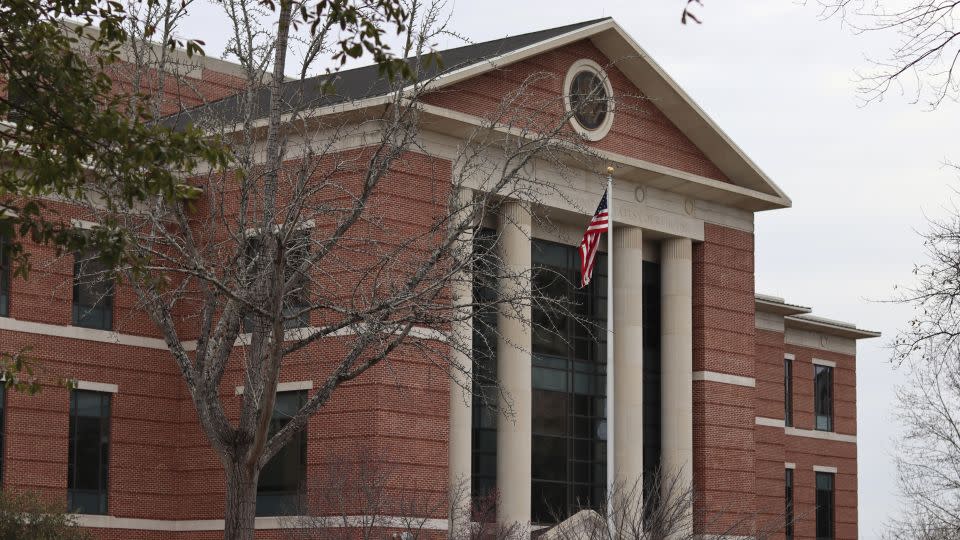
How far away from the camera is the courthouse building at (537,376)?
37.1 meters

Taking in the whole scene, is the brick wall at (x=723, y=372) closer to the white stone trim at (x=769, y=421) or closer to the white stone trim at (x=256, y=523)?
the white stone trim at (x=769, y=421)

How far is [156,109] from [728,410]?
27177mm

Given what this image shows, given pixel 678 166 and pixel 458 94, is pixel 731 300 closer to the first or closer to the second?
pixel 678 166

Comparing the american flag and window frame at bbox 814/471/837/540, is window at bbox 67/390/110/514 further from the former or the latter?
window frame at bbox 814/471/837/540

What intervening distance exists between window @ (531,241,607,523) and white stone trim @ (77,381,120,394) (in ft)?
33.8

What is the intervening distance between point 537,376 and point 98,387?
35.3 ft

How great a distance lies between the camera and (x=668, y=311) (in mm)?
43969

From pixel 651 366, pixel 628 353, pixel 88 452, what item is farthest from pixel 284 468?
pixel 651 366

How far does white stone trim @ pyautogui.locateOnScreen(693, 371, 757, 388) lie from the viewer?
146 ft

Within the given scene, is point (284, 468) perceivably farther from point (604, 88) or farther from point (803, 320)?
point (803, 320)

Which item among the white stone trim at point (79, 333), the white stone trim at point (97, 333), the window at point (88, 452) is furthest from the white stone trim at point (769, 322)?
the window at point (88, 452)

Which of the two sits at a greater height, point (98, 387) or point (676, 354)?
point (676, 354)

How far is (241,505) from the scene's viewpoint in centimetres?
1997

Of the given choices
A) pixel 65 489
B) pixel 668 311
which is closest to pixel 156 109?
pixel 65 489
